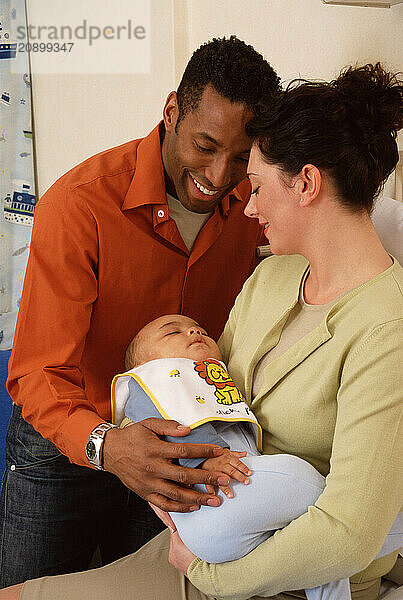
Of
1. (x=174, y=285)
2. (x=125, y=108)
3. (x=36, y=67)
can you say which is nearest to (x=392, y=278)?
(x=174, y=285)

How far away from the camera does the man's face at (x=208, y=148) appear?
5.04 ft

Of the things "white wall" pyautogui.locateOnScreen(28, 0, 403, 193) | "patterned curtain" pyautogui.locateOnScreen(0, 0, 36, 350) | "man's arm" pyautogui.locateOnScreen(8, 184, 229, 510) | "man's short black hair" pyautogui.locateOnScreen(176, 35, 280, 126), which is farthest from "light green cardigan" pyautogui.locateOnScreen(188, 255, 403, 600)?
"patterned curtain" pyautogui.locateOnScreen(0, 0, 36, 350)

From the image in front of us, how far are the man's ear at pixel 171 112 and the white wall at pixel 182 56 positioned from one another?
0.44 meters

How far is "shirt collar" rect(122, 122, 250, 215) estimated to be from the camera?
1.70 meters

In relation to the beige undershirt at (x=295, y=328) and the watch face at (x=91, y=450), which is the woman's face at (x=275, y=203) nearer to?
the beige undershirt at (x=295, y=328)

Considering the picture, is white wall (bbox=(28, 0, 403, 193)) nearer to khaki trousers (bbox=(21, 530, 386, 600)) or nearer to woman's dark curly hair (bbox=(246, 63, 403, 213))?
woman's dark curly hair (bbox=(246, 63, 403, 213))

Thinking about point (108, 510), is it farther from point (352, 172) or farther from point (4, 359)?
point (352, 172)

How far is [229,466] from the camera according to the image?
1187 mm

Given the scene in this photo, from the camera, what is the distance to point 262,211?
135 centimetres

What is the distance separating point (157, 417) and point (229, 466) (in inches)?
8.2

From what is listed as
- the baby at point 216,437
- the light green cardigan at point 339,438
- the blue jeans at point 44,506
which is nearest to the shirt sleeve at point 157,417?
the baby at point 216,437

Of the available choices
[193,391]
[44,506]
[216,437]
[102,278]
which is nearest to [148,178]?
[102,278]

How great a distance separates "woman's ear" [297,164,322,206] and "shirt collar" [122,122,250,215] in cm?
52

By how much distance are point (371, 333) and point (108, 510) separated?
37.3 inches
